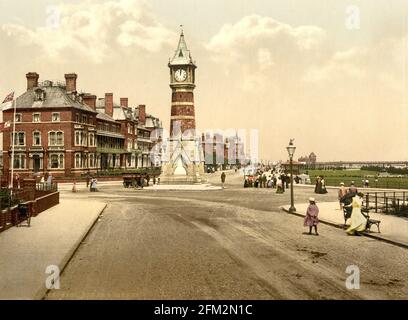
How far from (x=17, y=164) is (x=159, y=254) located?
51188 millimetres

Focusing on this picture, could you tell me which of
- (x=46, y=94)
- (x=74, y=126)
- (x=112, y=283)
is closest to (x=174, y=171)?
(x=74, y=126)

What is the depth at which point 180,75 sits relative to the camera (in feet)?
172

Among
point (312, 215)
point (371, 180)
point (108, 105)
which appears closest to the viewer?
point (312, 215)

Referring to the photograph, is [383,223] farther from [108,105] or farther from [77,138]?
[108,105]

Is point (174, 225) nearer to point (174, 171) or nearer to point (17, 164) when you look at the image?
point (174, 171)

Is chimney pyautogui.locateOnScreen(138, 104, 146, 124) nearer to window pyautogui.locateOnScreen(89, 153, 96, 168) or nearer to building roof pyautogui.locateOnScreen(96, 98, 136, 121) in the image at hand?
building roof pyautogui.locateOnScreen(96, 98, 136, 121)

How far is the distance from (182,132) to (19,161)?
22.4m

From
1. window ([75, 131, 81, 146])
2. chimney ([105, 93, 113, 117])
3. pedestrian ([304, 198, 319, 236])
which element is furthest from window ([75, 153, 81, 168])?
pedestrian ([304, 198, 319, 236])

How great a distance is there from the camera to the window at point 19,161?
58.9 metres

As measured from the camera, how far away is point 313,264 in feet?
38.5

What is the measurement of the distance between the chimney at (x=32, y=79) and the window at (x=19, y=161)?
917 centimetres

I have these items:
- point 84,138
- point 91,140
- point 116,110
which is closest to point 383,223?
point 84,138

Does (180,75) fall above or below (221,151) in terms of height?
above

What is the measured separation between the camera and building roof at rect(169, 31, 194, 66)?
52656mm
